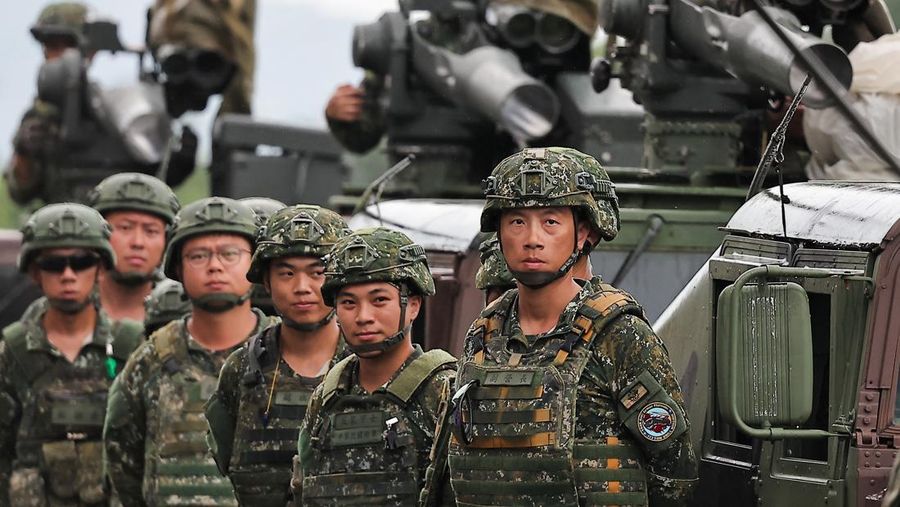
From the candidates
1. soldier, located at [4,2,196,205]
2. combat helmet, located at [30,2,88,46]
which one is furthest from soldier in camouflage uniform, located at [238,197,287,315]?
combat helmet, located at [30,2,88,46]

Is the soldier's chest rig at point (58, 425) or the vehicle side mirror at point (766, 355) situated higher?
the vehicle side mirror at point (766, 355)

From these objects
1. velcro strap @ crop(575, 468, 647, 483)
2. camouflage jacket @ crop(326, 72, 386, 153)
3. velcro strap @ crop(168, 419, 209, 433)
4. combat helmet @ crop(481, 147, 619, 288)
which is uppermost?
camouflage jacket @ crop(326, 72, 386, 153)

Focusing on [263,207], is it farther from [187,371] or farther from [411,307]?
[411,307]

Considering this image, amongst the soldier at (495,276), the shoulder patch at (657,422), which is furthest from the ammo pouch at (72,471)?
the shoulder patch at (657,422)

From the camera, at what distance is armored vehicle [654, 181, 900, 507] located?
6055 millimetres

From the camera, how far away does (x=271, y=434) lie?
26.9 ft

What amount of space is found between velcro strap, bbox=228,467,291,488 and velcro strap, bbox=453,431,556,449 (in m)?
2.16

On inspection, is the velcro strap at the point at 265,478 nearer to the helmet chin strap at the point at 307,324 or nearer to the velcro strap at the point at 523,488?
the helmet chin strap at the point at 307,324

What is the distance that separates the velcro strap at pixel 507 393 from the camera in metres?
6.03

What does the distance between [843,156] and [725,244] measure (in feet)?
7.21

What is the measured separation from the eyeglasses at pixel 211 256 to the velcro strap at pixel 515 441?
323 centimetres

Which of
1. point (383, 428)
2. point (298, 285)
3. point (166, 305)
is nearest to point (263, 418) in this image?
point (298, 285)

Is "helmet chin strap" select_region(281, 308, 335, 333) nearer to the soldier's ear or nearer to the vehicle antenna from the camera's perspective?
the soldier's ear

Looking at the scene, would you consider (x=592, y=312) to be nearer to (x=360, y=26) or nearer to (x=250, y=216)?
A: (x=250, y=216)
